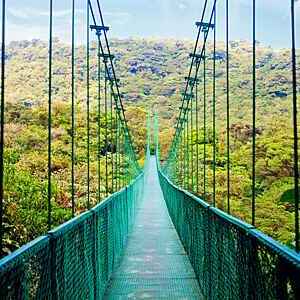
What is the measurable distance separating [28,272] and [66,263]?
61 centimetres

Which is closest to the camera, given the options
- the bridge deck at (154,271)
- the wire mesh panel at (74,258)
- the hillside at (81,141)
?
the wire mesh panel at (74,258)

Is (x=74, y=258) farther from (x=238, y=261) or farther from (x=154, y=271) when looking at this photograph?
(x=154, y=271)

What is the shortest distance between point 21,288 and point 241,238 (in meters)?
0.89

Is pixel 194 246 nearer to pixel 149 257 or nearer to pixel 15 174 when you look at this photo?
pixel 149 257

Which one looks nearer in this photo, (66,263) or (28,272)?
(28,272)

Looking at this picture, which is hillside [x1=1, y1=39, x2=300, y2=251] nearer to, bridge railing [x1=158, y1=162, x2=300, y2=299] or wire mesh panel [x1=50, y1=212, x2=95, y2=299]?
bridge railing [x1=158, y1=162, x2=300, y2=299]

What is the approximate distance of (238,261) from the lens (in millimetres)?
2195

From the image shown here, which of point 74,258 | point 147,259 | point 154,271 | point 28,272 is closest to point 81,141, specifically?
point 147,259

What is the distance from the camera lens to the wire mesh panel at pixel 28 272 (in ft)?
4.47

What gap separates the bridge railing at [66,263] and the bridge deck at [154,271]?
14 cm

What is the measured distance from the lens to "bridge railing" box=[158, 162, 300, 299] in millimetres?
1455

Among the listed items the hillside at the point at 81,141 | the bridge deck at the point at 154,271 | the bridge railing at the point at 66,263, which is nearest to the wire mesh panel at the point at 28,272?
the bridge railing at the point at 66,263

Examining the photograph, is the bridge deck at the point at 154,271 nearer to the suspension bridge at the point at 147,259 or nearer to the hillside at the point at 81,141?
the suspension bridge at the point at 147,259

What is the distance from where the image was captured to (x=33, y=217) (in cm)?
962
